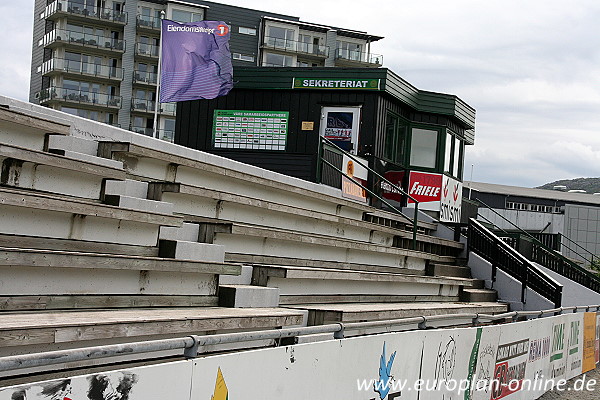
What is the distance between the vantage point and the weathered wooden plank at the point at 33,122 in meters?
6.42

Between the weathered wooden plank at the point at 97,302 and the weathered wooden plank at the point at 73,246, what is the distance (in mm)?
415

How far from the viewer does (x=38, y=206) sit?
5.61 m

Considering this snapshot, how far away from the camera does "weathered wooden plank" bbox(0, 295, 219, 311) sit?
206 inches

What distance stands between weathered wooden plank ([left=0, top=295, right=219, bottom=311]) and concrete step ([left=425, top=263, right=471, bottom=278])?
729cm

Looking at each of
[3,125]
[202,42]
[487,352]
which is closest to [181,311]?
[3,125]

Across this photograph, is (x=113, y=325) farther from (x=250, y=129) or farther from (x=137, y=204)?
(x=250, y=129)

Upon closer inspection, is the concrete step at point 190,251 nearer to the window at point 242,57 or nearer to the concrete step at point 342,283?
the concrete step at point 342,283

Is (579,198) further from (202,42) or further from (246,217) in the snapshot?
(246,217)

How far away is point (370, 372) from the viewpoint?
6602 mm

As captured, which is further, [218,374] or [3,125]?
[3,125]

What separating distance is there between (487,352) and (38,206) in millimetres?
5616

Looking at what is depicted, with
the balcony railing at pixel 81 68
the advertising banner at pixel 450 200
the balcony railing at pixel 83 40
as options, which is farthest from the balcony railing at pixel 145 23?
the advertising banner at pixel 450 200

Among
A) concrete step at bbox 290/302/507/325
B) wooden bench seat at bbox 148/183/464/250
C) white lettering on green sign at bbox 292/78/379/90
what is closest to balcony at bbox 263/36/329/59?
white lettering on green sign at bbox 292/78/379/90

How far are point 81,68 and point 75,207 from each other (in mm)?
60577
